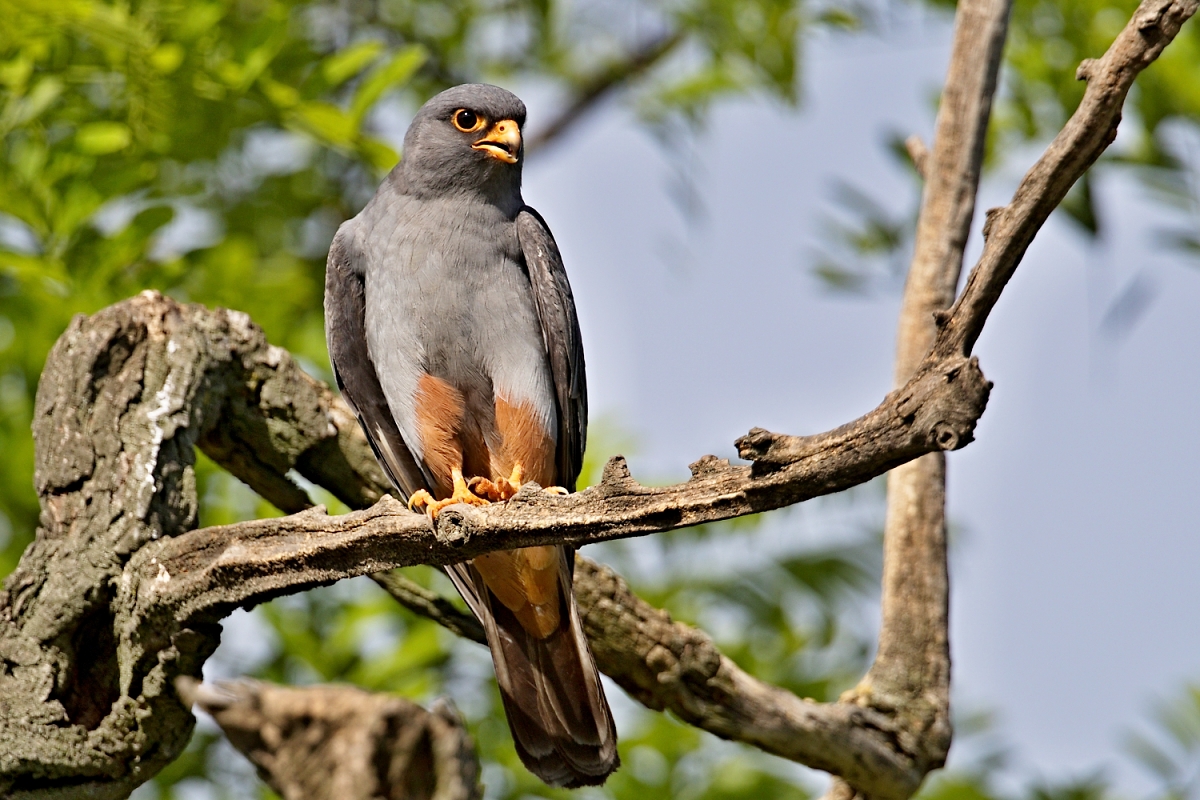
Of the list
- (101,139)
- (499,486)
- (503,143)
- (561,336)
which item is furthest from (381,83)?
(499,486)

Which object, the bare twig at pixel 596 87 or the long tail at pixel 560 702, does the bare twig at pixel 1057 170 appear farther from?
the bare twig at pixel 596 87

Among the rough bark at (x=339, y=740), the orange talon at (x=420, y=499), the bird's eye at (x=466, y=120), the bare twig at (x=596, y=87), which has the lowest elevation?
the rough bark at (x=339, y=740)

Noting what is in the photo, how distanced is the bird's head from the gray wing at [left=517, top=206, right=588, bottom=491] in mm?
256

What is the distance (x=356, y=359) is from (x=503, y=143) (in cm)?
105

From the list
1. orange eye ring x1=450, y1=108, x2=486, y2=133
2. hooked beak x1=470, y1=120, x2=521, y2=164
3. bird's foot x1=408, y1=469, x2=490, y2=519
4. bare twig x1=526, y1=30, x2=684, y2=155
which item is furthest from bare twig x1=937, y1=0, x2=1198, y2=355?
bare twig x1=526, y1=30, x2=684, y2=155

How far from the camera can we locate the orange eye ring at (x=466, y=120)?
16.6ft

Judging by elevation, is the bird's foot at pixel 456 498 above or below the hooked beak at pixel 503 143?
below

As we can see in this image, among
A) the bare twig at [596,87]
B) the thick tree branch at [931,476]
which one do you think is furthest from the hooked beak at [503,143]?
the bare twig at [596,87]

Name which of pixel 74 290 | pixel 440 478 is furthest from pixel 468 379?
pixel 74 290

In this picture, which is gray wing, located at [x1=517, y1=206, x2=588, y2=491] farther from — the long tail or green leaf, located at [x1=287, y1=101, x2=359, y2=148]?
green leaf, located at [x1=287, y1=101, x2=359, y2=148]

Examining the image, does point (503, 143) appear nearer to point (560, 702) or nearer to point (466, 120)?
point (466, 120)

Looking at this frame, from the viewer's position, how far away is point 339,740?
378 cm

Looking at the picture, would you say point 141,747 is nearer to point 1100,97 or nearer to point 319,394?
point 319,394

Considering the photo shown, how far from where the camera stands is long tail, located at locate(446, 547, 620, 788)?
439 centimetres
